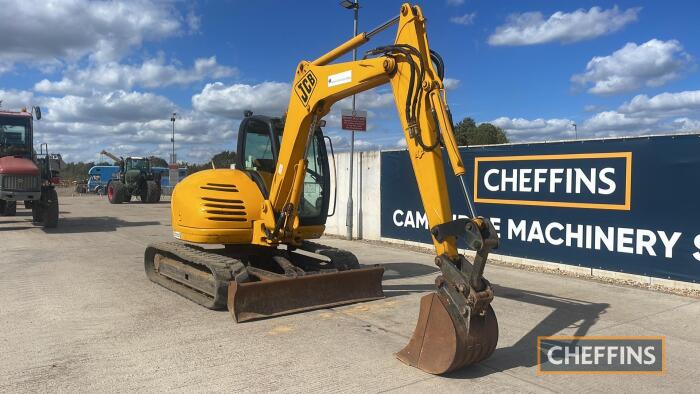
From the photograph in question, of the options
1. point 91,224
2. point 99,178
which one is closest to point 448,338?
point 91,224

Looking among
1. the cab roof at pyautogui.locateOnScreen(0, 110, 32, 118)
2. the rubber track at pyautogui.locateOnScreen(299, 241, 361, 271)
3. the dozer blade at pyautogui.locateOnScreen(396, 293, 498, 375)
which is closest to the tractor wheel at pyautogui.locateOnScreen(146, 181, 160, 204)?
the cab roof at pyautogui.locateOnScreen(0, 110, 32, 118)

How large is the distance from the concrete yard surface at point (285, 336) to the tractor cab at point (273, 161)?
1.57 metres

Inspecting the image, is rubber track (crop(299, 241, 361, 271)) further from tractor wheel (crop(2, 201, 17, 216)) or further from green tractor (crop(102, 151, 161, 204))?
green tractor (crop(102, 151, 161, 204))

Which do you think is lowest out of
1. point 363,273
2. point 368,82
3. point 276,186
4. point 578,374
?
point 578,374

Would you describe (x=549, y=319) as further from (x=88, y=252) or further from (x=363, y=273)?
(x=88, y=252)

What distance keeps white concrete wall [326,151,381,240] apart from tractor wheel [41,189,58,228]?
26.9ft

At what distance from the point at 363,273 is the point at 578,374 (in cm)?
314

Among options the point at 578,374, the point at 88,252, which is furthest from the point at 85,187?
the point at 578,374

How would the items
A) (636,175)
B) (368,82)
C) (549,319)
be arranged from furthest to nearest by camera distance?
(636,175), (549,319), (368,82)

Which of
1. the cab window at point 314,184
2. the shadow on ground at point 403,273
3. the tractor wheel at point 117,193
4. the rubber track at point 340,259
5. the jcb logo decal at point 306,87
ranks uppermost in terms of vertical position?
the jcb logo decal at point 306,87

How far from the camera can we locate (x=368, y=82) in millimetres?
5676

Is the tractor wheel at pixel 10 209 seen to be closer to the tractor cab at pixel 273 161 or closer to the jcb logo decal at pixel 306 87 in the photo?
the tractor cab at pixel 273 161

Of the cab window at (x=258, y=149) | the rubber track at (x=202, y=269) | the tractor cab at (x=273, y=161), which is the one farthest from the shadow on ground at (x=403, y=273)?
the cab window at (x=258, y=149)

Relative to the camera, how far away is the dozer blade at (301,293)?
19.6ft
